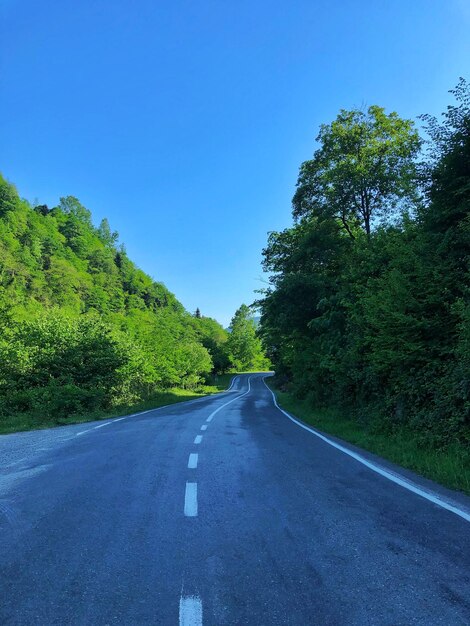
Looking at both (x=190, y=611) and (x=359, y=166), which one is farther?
(x=359, y=166)

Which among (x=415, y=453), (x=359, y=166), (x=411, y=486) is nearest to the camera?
(x=411, y=486)

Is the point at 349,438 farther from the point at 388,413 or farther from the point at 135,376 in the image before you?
the point at 135,376

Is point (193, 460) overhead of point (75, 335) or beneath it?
beneath

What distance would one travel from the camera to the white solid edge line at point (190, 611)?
2.43 meters

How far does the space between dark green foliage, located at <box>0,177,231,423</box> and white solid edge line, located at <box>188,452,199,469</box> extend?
11214 mm

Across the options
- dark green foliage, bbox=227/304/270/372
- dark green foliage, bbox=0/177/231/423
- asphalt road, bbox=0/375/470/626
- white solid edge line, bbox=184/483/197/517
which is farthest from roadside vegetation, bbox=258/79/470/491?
dark green foliage, bbox=227/304/270/372

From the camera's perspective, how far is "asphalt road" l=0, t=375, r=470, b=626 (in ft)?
8.51

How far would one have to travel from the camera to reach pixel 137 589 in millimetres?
2824

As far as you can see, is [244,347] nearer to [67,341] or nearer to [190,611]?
[67,341]

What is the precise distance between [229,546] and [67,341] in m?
20.3

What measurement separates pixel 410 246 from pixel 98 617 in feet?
33.7

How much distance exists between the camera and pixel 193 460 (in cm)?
707

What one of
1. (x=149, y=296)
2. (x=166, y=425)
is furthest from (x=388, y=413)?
(x=149, y=296)

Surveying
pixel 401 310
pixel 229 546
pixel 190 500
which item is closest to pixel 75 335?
Result: pixel 401 310
